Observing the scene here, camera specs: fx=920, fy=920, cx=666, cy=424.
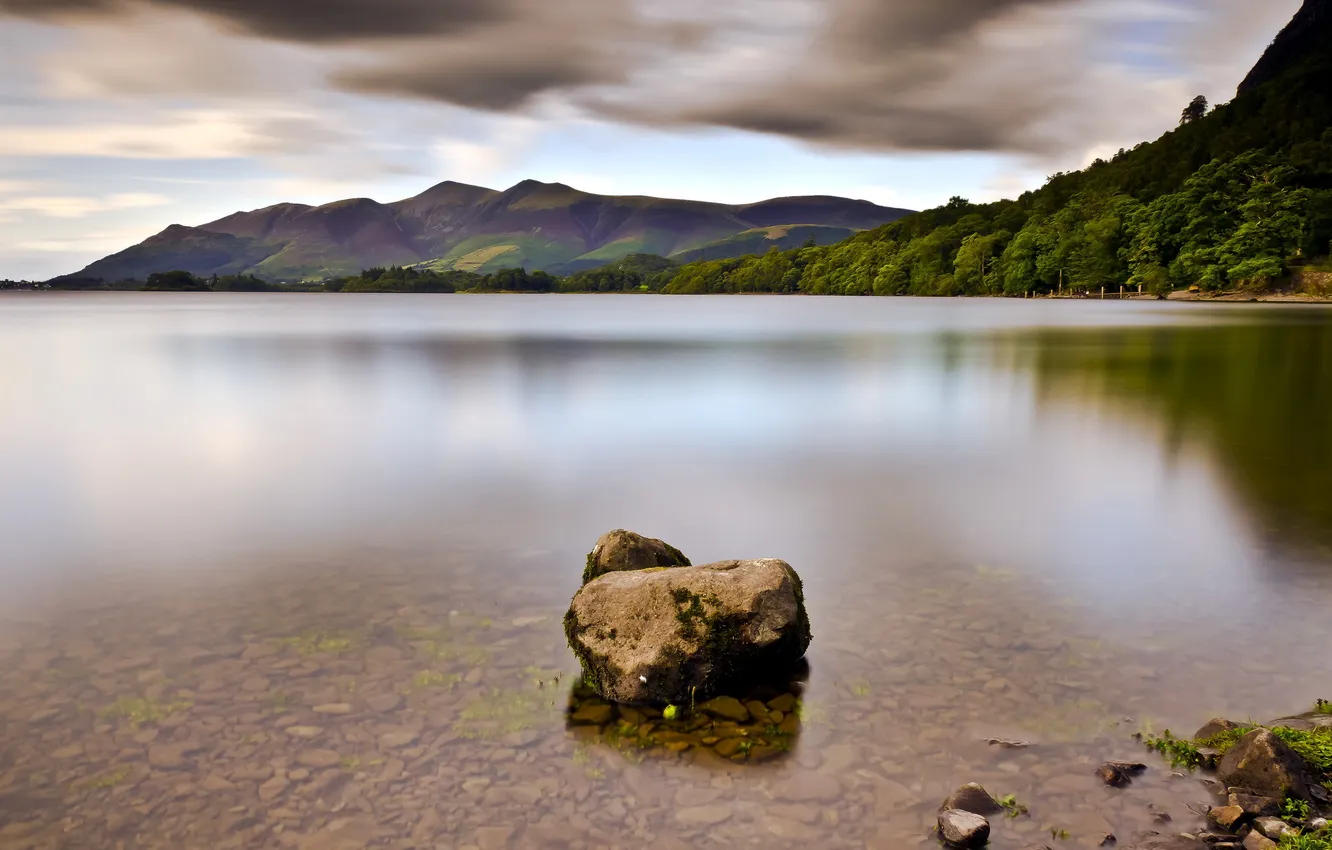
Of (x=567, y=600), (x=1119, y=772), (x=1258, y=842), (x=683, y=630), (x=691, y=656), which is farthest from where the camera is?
(x=567, y=600)

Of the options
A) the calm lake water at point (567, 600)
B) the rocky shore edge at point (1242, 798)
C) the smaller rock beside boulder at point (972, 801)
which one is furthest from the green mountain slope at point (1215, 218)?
the smaller rock beside boulder at point (972, 801)

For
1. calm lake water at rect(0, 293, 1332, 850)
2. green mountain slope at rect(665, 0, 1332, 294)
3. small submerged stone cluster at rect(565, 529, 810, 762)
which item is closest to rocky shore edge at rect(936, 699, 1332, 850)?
calm lake water at rect(0, 293, 1332, 850)

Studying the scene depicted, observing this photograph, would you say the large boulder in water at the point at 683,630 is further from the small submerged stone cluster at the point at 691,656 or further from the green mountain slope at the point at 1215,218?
the green mountain slope at the point at 1215,218

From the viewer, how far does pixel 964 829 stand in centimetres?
676

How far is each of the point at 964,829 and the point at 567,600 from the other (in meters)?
6.50

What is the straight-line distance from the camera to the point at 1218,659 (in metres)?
10.1

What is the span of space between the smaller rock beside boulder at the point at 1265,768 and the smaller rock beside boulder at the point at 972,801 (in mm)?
1865

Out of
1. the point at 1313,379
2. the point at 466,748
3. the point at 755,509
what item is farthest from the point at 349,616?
the point at 1313,379

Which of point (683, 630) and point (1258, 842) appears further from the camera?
point (683, 630)

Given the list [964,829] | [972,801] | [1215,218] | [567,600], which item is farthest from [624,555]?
[1215,218]

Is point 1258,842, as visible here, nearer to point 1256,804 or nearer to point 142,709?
point 1256,804

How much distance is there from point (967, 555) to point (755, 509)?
4.48 meters

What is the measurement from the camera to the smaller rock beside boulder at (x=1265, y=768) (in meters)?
6.90

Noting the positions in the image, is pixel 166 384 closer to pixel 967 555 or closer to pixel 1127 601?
pixel 967 555
